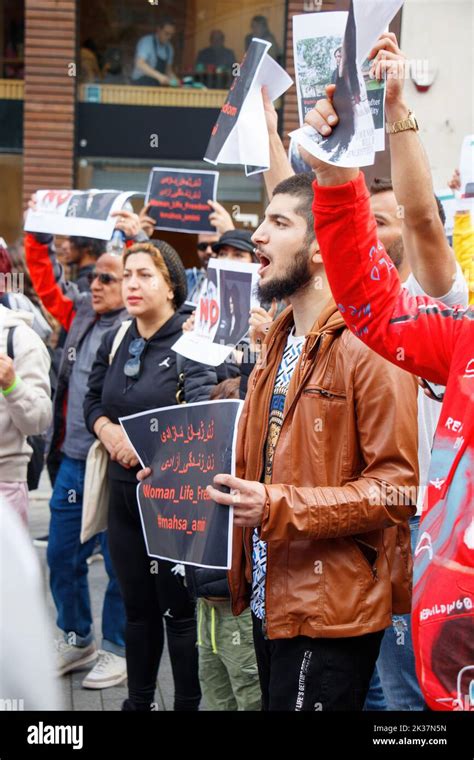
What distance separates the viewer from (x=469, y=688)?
6.13ft

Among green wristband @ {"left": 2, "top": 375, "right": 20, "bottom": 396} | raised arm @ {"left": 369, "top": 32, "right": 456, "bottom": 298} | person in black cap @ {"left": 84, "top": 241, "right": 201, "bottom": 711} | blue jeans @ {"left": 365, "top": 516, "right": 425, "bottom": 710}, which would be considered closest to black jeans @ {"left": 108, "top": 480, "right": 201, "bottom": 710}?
person in black cap @ {"left": 84, "top": 241, "right": 201, "bottom": 711}

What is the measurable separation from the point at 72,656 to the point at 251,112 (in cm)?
276

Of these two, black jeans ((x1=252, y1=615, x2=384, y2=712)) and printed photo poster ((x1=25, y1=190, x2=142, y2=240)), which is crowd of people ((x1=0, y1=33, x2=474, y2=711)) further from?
printed photo poster ((x1=25, y1=190, x2=142, y2=240))

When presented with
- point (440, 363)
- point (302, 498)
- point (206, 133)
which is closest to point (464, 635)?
point (440, 363)

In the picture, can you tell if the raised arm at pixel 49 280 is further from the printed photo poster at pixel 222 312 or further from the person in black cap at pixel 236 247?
the printed photo poster at pixel 222 312

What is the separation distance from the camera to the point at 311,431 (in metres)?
2.57

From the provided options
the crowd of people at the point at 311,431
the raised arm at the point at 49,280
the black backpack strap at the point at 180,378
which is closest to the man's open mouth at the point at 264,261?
the crowd of people at the point at 311,431

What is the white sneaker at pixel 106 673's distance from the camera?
4.71 meters

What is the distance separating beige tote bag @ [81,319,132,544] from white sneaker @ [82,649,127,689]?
69 cm

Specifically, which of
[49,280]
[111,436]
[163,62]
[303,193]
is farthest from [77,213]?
[163,62]

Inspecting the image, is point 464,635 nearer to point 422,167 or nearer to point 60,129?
point 422,167

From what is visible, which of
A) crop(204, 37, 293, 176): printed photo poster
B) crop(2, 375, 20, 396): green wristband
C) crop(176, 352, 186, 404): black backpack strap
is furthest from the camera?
crop(176, 352, 186, 404): black backpack strap

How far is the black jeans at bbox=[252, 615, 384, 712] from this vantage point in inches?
99.1

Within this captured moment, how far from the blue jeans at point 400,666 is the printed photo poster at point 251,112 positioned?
142 cm
